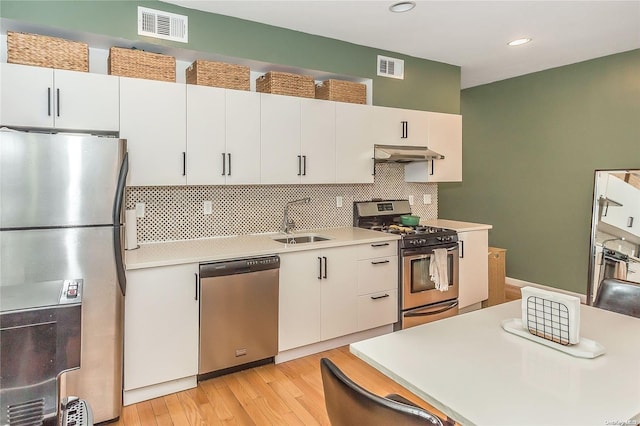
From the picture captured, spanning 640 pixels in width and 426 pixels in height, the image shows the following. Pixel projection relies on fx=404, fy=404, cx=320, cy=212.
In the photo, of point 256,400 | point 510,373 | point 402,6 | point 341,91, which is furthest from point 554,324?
point 341,91

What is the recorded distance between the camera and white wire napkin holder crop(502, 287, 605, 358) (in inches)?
59.0

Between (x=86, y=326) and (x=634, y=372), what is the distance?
2.56m

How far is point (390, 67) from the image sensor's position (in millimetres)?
4250

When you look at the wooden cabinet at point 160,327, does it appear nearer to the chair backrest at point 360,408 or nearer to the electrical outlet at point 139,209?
the electrical outlet at point 139,209

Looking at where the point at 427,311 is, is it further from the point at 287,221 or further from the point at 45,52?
the point at 45,52

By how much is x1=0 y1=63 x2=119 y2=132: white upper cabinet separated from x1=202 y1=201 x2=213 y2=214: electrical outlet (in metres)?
0.94

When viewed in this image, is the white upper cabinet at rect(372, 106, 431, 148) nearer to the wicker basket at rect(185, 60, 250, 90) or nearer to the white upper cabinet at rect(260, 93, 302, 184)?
the white upper cabinet at rect(260, 93, 302, 184)

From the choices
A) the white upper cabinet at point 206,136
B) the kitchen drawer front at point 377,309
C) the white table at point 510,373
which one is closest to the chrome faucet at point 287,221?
the white upper cabinet at point 206,136

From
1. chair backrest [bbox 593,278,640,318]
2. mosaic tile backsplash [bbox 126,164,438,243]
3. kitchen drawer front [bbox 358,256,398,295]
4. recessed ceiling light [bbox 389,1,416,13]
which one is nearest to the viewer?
chair backrest [bbox 593,278,640,318]

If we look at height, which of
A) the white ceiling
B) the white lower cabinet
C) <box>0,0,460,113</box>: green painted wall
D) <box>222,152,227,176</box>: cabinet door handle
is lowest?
the white lower cabinet

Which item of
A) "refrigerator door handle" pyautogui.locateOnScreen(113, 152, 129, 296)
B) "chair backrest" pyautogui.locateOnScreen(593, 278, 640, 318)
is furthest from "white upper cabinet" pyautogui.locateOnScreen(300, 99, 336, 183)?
"chair backrest" pyautogui.locateOnScreen(593, 278, 640, 318)

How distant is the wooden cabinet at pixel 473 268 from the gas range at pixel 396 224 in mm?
254

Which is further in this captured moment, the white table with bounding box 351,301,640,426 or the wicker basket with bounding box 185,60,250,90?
the wicker basket with bounding box 185,60,250,90

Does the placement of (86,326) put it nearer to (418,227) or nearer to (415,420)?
(415,420)
